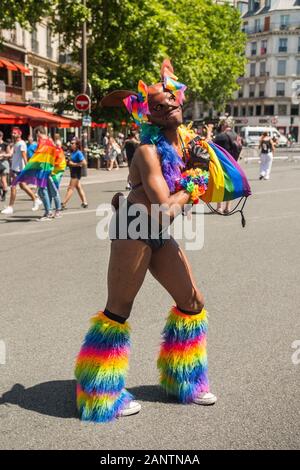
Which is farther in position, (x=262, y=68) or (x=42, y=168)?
(x=262, y=68)

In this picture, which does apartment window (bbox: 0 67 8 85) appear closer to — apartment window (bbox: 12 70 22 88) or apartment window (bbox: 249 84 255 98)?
apartment window (bbox: 12 70 22 88)

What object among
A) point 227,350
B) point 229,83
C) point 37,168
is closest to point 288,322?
point 227,350

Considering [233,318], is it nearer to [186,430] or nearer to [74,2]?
[186,430]

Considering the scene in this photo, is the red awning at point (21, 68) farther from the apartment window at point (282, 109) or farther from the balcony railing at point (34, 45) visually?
the apartment window at point (282, 109)

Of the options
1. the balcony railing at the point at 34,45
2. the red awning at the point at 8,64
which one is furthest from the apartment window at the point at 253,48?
the red awning at the point at 8,64

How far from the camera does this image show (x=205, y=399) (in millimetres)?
3301

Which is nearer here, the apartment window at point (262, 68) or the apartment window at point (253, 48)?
the apartment window at point (262, 68)

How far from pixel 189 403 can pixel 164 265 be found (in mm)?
871

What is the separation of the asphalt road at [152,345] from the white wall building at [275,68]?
237 feet

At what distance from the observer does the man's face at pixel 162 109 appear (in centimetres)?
301

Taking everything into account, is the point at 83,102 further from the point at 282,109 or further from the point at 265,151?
the point at 282,109

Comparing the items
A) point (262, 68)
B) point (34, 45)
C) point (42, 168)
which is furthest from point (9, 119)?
point (262, 68)

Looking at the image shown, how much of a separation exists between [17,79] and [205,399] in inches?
1223
